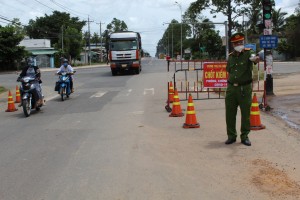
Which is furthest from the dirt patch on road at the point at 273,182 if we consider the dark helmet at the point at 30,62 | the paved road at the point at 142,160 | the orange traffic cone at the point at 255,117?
the dark helmet at the point at 30,62

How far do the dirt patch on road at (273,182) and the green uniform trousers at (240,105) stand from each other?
135cm

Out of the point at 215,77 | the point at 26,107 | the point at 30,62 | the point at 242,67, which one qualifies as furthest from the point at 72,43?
the point at 242,67

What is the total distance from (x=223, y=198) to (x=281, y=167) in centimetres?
168

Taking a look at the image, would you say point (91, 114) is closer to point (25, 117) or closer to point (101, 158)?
point (25, 117)

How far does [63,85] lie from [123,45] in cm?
1648

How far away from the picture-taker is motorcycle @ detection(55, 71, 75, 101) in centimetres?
1684

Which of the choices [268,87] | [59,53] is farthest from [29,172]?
[59,53]

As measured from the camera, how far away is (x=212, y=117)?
1136cm

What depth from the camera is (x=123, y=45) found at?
32.9 metres

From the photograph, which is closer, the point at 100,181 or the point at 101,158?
the point at 100,181

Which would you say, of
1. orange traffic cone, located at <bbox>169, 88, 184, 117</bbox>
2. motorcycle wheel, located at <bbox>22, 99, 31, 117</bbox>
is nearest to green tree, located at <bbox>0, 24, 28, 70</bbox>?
motorcycle wheel, located at <bbox>22, 99, 31, 117</bbox>

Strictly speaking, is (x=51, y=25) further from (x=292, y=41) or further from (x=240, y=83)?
(x=240, y=83)

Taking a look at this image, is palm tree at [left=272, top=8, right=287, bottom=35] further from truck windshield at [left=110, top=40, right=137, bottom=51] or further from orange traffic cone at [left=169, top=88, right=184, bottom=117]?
orange traffic cone at [left=169, top=88, right=184, bottom=117]

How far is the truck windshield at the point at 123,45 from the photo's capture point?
32.9 metres
